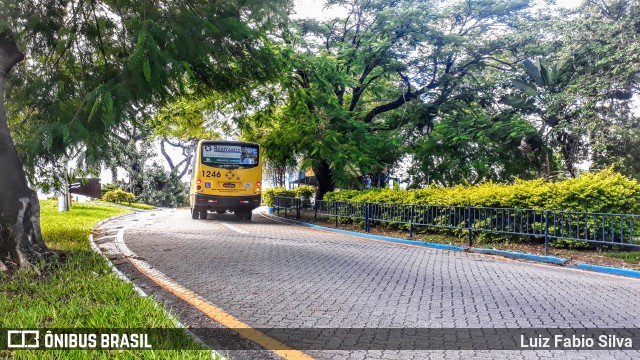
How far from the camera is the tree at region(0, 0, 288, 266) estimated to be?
6062mm

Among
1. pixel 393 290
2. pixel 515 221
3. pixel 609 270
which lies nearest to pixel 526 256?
pixel 515 221

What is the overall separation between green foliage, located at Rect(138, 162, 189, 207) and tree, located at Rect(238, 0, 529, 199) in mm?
21097

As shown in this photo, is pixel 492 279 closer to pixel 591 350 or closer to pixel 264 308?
pixel 591 350

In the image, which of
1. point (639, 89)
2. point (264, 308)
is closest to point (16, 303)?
point (264, 308)

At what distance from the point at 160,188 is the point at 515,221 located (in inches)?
1320

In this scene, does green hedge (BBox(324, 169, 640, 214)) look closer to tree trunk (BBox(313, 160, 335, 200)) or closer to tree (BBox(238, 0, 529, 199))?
tree (BBox(238, 0, 529, 199))

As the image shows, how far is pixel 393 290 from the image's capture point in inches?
231

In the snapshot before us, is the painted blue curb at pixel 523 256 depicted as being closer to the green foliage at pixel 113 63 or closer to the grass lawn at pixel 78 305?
the green foliage at pixel 113 63

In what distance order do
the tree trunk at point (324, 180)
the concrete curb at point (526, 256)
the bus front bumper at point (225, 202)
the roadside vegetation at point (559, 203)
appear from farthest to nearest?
the tree trunk at point (324, 180) < the bus front bumper at point (225, 202) < the roadside vegetation at point (559, 203) < the concrete curb at point (526, 256)

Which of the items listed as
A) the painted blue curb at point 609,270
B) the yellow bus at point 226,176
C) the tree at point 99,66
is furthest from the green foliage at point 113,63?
the yellow bus at point 226,176

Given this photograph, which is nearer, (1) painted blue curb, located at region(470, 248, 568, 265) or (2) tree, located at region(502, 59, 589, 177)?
(1) painted blue curb, located at region(470, 248, 568, 265)

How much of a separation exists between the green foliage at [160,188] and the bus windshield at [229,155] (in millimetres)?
20690

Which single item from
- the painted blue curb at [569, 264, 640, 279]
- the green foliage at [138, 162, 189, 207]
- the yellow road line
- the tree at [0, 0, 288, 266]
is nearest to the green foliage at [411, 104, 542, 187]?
the painted blue curb at [569, 264, 640, 279]

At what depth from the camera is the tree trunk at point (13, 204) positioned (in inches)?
262
